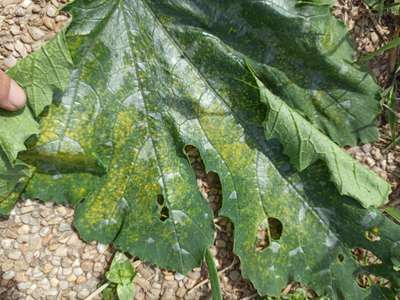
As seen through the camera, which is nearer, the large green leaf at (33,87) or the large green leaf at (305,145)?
the large green leaf at (33,87)

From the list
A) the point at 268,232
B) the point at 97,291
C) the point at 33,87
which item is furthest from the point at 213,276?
the point at 33,87

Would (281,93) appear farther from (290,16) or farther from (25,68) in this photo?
(25,68)

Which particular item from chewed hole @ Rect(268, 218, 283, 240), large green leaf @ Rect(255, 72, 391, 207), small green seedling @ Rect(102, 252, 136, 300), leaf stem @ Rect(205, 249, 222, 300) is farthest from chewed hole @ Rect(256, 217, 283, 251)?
small green seedling @ Rect(102, 252, 136, 300)

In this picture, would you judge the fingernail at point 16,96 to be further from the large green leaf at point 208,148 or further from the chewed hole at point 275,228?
the chewed hole at point 275,228

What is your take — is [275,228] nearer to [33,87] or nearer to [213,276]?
[213,276]

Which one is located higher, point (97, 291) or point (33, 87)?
point (33, 87)

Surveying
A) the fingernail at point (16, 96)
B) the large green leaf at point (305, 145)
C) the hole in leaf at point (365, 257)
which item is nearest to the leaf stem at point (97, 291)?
the fingernail at point (16, 96)

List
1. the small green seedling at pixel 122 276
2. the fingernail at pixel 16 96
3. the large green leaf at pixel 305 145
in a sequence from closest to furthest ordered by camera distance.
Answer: the fingernail at pixel 16 96, the large green leaf at pixel 305 145, the small green seedling at pixel 122 276

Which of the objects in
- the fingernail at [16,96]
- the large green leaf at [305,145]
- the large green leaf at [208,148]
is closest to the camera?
the fingernail at [16,96]
